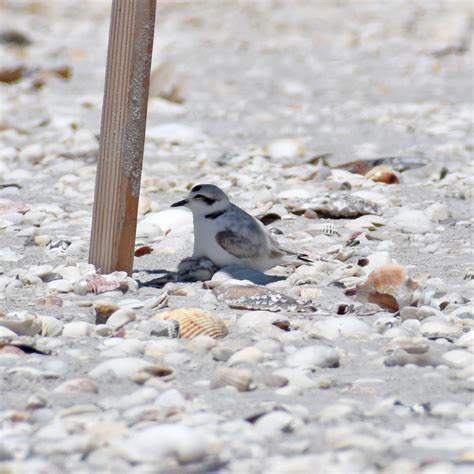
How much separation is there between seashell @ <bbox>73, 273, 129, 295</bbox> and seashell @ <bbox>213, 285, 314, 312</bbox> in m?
0.39

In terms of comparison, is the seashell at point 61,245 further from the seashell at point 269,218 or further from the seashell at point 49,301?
the seashell at point 269,218

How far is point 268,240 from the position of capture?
446cm

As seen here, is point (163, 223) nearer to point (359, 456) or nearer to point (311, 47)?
point (359, 456)

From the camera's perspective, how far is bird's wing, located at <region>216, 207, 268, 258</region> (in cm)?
441

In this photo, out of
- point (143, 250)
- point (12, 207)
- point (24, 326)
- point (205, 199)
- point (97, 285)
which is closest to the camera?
point (24, 326)

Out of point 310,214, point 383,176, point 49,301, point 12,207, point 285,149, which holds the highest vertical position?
point 285,149

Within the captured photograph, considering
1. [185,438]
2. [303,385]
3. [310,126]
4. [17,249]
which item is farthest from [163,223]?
[310,126]

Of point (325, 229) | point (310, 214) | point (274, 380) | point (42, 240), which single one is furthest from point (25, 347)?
point (310, 214)

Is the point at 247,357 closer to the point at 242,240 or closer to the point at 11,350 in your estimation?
the point at 11,350

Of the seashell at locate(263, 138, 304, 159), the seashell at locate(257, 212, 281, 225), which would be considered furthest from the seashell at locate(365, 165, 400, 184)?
the seashell at locate(257, 212, 281, 225)

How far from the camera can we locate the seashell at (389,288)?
12.8 feet

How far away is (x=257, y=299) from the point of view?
3932 mm

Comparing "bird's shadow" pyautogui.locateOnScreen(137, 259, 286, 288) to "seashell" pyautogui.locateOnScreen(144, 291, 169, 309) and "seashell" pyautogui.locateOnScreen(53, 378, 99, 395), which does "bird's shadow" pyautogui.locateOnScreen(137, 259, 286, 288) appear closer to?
"seashell" pyautogui.locateOnScreen(144, 291, 169, 309)

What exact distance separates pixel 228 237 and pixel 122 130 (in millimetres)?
655
